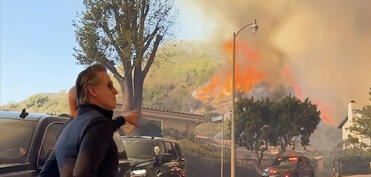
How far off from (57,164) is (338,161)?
1632 inches

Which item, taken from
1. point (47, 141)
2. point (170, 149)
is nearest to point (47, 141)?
point (47, 141)

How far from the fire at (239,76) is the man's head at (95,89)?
154ft

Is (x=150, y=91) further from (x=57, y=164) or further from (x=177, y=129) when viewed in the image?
(x=57, y=164)

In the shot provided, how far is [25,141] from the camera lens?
5082 millimetres

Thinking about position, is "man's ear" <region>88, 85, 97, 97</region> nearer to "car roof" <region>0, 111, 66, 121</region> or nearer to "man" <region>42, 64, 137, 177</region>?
"man" <region>42, 64, 137, 177</region>

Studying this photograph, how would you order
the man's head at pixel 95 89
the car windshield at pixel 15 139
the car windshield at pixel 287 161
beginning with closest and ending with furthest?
the man's head at pixel 95 89 < the car windshield at pixel 15 139 < the car windshield at pixel 287 161

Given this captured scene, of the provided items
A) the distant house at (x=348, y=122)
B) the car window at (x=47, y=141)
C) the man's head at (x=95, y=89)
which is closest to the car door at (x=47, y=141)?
the car window at (x=47, y=141)

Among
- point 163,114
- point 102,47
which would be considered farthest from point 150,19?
point 163,114

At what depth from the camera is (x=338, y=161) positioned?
137 feet

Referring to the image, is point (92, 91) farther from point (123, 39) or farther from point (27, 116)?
point (123, 39)

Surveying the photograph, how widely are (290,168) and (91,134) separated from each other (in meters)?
20.8

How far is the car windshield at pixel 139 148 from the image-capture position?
1012 cm

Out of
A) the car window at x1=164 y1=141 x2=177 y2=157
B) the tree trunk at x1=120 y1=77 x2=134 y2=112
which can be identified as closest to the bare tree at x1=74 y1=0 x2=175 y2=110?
the tree trunk at x1=120 y1=77 x2=134 y2=112

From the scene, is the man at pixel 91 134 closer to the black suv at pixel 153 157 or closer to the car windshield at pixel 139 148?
the black suv at pixel 153 157
